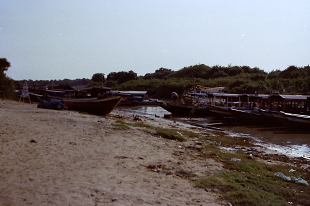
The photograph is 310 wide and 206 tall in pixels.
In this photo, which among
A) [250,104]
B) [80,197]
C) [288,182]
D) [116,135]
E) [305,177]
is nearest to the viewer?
[80,197]

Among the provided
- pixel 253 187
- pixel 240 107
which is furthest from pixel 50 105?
pixel 253 187

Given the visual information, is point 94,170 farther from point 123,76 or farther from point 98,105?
point 123,76

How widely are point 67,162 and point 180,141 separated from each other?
597 centimetres

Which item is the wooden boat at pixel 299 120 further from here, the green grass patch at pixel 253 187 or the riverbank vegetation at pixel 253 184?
the green grass patch at pixel 253 187

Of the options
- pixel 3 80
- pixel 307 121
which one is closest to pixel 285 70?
pixel 307 121

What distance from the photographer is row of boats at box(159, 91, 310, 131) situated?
2107 cm

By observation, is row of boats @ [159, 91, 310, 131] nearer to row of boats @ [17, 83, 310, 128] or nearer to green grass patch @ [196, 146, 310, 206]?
row of boats @ [17, 83, 310, 128]

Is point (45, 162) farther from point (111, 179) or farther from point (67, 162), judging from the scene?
point (111, 179)

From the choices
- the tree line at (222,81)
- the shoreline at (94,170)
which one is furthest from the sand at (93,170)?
the tree line at (222,81)

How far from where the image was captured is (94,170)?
6137mm

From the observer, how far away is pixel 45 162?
6.29 meters

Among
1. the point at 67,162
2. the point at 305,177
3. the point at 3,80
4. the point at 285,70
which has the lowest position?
the point at 305,177

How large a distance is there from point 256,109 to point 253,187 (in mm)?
19834

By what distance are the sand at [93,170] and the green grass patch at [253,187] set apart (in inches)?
13.6
